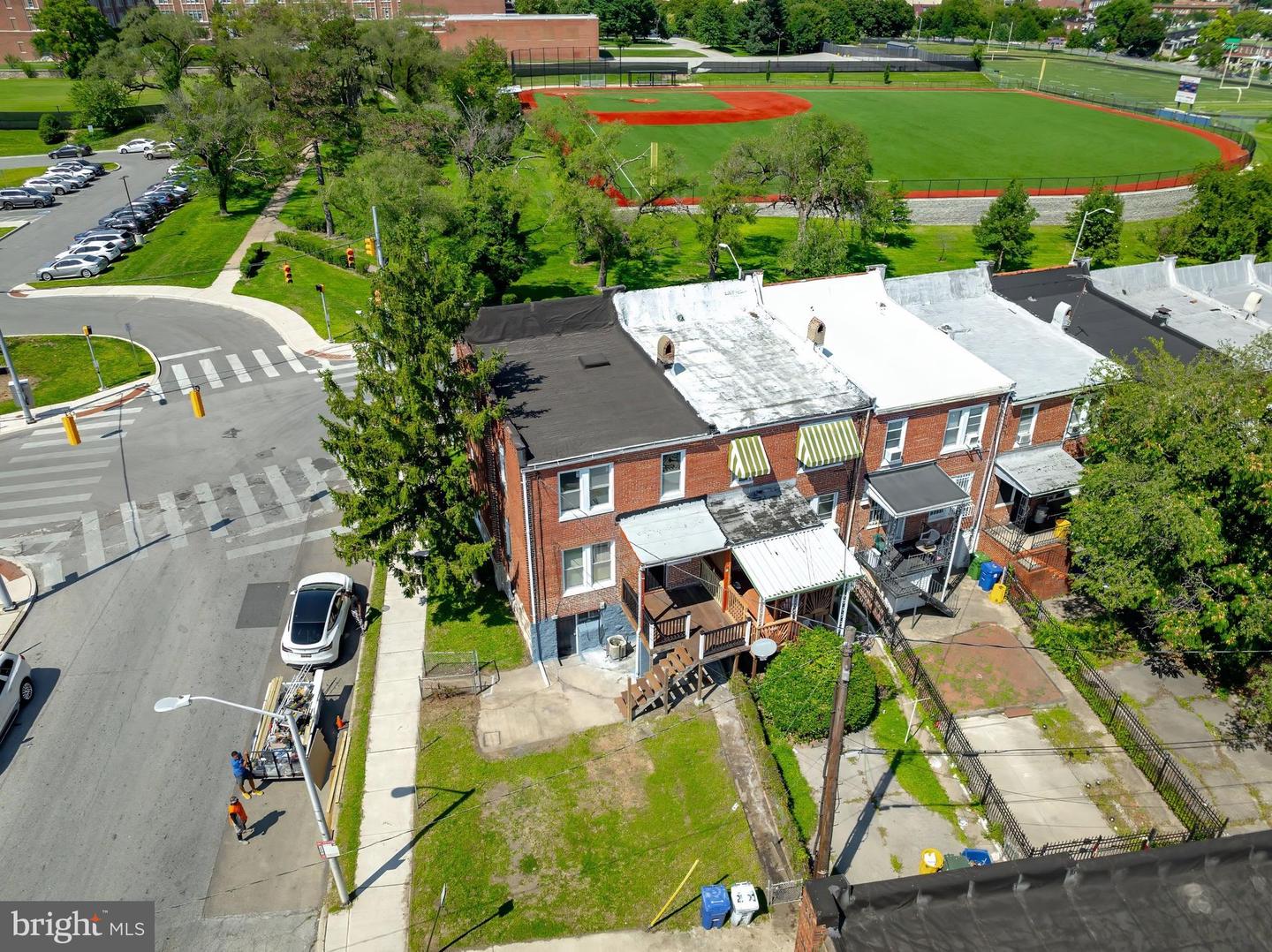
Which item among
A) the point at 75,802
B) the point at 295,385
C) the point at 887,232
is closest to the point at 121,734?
the point at 75,802

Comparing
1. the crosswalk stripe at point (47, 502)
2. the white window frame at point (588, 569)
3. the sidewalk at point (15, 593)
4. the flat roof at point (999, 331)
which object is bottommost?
the sidewalk at point (15, 593)

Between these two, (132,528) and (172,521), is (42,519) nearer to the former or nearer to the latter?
(132,528)

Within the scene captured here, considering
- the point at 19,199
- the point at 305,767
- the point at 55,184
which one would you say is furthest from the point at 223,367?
the point at 55,184

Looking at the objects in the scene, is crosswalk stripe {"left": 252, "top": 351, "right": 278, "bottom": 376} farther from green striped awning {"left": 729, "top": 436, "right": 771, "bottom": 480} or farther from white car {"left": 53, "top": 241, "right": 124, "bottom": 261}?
green striped awning {"left": 729, "top": 436, "right": 771, "bottom": 480}

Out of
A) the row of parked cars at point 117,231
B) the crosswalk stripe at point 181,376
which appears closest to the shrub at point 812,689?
the crosswalk stripe at point 181,376

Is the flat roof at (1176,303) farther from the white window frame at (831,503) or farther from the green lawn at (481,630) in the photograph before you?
the green lawn at (481,630)

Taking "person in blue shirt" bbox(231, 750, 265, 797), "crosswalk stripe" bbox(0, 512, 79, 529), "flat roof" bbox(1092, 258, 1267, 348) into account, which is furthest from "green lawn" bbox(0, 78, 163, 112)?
"flat roof" bbox(1092, 258, 1267, 348)
